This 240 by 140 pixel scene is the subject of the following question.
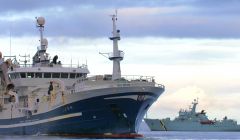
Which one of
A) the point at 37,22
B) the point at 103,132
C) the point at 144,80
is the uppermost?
the point at 37,22

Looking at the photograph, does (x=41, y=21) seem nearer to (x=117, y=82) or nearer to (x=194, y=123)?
(x=117, y=82)

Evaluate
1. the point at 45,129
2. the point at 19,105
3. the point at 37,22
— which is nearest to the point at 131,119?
the point at 45,129

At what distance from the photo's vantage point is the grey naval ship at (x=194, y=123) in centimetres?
18725

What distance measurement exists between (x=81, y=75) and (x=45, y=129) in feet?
38.3

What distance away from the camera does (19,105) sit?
316 ft

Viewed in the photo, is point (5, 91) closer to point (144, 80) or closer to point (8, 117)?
point (8, 117)

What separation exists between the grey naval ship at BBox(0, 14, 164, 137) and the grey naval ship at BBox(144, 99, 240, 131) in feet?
304

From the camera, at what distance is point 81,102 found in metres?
85.4

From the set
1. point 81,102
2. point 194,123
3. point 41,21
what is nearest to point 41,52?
point 41,21

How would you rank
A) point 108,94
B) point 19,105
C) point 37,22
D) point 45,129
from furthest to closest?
point 37,22, point 19,105, point 45,129, point 108,94

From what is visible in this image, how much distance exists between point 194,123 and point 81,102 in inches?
4112

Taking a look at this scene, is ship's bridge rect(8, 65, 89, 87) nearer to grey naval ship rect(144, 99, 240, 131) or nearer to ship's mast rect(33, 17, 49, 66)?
ship's mast rect(33, 17, 49, 66)

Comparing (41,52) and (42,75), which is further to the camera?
(41,52)

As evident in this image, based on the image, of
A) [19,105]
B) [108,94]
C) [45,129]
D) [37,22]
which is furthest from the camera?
[37,22]
